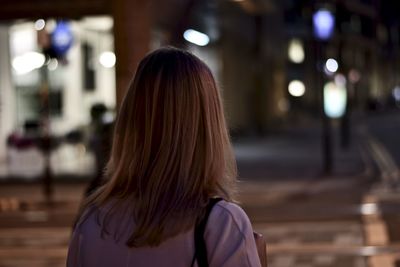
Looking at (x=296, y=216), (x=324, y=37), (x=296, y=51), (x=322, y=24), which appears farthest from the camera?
(x=296, y=51)

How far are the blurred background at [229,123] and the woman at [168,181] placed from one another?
0.32 meters

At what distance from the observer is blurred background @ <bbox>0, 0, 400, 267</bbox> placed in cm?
1073

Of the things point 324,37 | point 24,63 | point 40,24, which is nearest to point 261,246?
point 324,37

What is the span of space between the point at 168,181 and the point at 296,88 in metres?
69.5

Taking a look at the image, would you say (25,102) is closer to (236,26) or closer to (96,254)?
(236,26)

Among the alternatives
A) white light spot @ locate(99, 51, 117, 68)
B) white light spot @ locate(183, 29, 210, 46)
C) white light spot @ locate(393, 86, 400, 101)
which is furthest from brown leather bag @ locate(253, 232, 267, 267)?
white light spot @ locate(393, 86, 400, 101)

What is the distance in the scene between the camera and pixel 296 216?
13953 millimetres

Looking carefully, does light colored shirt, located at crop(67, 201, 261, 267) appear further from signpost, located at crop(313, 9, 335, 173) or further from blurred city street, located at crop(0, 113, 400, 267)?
signpost, located at crop(313, 9, 335, 173)

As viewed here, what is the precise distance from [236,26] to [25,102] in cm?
1483

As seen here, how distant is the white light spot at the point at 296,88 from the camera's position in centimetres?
7019

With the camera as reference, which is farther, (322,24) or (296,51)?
(296,51)

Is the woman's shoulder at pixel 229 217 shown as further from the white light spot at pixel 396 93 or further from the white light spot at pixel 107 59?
the white light spot at pixel 396 93

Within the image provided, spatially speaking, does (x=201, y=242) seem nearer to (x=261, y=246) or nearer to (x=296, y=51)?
(x=261, y=246)

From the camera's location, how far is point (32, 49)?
2625 cm
